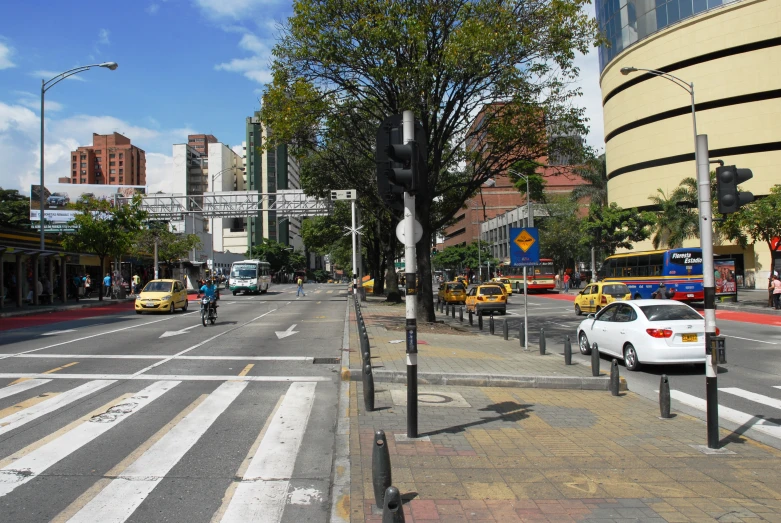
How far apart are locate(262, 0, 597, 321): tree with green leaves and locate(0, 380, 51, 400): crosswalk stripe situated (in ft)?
35.5

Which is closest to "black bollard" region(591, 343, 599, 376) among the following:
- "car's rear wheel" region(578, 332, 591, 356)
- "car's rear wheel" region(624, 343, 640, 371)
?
"car's rear wheel" region(624, 343, 640, 371)

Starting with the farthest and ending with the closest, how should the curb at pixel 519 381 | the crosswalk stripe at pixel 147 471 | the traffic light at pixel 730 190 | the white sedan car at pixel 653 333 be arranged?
the white sedan car at pixel 653 333 → the curb at pixel 519 381 → the traffic light at pixel 730 190 → the crosswalk stripe at pixel 147 471

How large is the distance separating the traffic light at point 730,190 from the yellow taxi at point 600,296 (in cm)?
2115

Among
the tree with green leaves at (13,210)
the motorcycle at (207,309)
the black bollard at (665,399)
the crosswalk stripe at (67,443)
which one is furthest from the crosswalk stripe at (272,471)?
the tree with green leaves at (13,210)

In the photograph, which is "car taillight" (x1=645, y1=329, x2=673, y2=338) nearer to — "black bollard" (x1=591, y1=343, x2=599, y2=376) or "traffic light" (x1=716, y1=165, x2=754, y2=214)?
"black bollard" (x1=591, y1=343, x2=599, y2=376)

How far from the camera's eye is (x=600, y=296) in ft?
90.2

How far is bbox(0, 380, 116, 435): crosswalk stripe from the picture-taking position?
297 inches

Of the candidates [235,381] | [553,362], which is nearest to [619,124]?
[553,362]

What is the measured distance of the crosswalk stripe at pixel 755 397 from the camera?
9.32 meters

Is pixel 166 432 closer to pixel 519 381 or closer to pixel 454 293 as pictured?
pixel 519 381

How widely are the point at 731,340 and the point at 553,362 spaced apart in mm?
7505

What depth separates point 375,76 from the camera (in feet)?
57.8

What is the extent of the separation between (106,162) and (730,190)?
17059 cm

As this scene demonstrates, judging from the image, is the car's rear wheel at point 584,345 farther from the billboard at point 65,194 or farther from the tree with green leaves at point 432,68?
the billboard at point 65,194
